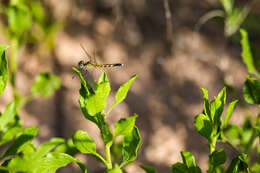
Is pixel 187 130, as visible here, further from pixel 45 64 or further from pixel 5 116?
pixel 5 116

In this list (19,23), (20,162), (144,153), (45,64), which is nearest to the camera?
(20,162)

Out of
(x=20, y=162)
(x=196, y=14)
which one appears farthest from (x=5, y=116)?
(x=196, y=14)

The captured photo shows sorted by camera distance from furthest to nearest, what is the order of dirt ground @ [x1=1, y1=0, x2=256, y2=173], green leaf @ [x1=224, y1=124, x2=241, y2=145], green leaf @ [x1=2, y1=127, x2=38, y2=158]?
1. dirt ground @ [x1=1, y1=0, x2=256, y2=173]
2. green leaf @ [x1=224, y1=124, x2=241, y2=145]
3. green leaf @ [x1=2, y1=127, x2=38, y2=158]

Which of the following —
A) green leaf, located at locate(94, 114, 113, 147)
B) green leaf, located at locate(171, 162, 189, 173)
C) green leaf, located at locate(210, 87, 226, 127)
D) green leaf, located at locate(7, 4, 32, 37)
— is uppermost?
green leaf, located at locate(7, 4, 32, 37)

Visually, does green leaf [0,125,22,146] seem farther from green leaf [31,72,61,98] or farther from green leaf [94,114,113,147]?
green leaf [31,72,61,98]

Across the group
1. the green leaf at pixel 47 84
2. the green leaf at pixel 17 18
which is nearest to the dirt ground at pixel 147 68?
the green leaf at pixel 47 84

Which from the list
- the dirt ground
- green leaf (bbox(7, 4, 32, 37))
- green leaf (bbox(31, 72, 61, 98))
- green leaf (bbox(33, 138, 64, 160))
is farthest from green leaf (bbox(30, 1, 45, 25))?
green leaf (bbox(33, 138, 64, 160))

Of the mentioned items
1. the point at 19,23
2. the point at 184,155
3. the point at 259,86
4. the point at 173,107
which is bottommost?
the point at 173,107
